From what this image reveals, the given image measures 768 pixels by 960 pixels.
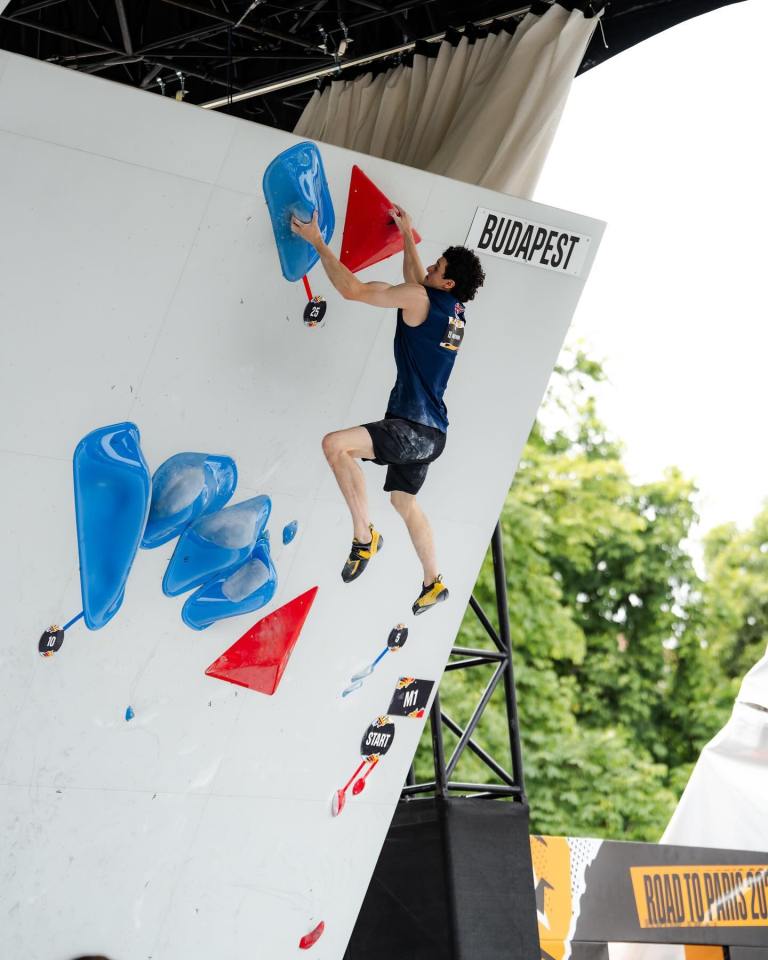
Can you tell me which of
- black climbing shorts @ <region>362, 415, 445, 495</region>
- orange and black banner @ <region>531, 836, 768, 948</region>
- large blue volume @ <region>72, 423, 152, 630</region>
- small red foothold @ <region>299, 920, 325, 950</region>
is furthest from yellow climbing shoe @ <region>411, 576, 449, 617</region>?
orange and black banner @ <region>531, 836, 768, 948</region>

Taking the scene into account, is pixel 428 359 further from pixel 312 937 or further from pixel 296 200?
pixel 312 937

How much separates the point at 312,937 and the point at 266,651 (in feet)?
4.61

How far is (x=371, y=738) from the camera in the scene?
459cm

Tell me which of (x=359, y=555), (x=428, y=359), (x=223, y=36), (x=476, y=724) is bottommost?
(x=476, y=724)

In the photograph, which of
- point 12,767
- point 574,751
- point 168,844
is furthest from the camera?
point 574,751

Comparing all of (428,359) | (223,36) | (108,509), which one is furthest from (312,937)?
(223,36)

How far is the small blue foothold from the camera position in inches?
163

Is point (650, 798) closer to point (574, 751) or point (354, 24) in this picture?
point (574, 751)

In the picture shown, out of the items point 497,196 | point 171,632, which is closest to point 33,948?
point 171,632

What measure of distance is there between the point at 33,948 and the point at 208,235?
110 inches

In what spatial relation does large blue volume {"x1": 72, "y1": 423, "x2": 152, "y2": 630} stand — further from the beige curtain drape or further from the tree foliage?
the tree foliage

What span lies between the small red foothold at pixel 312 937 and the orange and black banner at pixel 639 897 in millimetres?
1725

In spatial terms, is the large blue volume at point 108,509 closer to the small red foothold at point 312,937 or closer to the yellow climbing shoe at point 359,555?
the yellow climbing shoe at point 359,555

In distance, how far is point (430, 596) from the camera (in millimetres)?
4496
